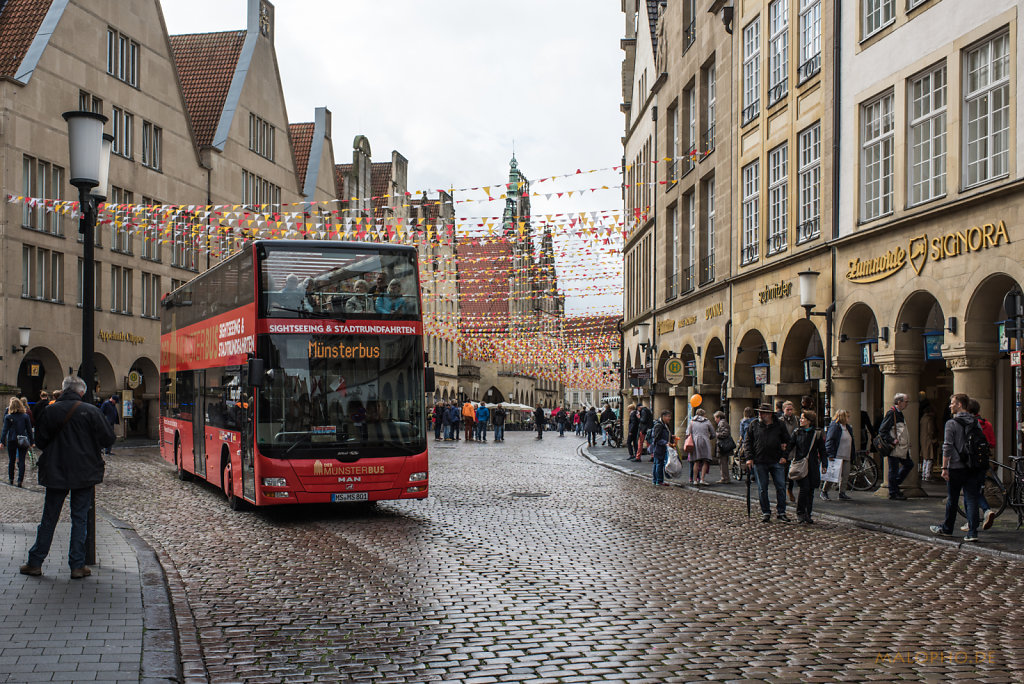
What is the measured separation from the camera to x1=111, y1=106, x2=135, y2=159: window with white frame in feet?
141

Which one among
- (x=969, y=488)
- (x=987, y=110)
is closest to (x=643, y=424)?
(x=987, y=110)

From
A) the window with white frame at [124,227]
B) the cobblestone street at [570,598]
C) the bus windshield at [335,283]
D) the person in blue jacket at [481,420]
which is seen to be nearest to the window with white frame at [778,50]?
the cobblestone street at [570,598]

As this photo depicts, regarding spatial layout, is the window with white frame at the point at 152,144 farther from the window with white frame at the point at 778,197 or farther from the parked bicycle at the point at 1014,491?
the parked bicycle at the point at 1014,491

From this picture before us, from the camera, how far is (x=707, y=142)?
105 ft

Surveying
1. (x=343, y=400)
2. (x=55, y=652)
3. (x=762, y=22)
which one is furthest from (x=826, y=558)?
(x=762, y=22)

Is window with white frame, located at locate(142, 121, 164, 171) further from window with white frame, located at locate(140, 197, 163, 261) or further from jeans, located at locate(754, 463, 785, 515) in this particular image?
jeans, located at locate(754, 463, 785, 515)

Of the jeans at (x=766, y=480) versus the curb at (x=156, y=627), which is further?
the jeans at (x=766, y=480)

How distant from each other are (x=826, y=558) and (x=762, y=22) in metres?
18.0

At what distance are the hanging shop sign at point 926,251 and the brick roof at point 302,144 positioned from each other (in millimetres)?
46734

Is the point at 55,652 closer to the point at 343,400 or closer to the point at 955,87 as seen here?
the point at 343,400

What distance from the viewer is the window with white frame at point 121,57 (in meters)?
42.6

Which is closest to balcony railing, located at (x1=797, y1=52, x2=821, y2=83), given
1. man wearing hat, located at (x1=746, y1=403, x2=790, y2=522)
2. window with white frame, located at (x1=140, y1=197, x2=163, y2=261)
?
man wearing hat, located at (x1=746, y1=403, x2=790, y2=522)

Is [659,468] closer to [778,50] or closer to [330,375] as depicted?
[330,375]

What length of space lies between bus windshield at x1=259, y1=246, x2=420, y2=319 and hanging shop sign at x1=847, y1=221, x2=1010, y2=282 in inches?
349
